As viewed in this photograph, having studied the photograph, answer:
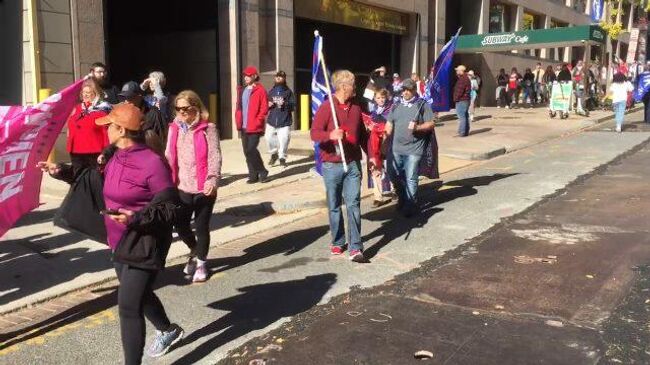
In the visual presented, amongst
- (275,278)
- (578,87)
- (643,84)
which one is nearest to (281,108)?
(275,278)

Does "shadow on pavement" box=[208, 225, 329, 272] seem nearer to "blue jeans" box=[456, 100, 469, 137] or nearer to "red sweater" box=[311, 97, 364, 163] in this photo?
"red sweater" box=[311, 97, 364, 163]

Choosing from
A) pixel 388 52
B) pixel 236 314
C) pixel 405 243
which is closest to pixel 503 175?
pixel 405 243

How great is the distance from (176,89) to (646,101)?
1432 cm

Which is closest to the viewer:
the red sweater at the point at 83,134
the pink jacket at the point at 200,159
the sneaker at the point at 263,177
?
the pink jacket at the point at 200,159

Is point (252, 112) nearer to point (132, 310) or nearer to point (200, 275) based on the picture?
point (200, 275)

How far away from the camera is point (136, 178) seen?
363cm

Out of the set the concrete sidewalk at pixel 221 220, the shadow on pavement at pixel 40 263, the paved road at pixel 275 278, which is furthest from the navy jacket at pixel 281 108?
the shadow on pavement at pixel 40 263

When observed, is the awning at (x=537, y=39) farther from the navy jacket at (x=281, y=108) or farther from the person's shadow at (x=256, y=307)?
the person's shadow at (x=256, y=307)

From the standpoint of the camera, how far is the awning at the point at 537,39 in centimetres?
2333

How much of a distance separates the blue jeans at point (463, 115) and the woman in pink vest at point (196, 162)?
12.4 metres

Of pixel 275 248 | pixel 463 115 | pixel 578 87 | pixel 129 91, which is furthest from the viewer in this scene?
pixel 578 87

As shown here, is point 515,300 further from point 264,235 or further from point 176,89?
point 176,89

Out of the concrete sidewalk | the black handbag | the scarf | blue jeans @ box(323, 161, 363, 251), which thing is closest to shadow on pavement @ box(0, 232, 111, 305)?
the concrete sidewalk

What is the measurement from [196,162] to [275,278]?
49.2 inches
